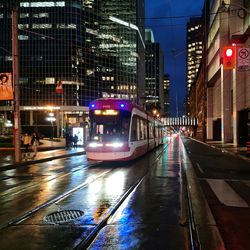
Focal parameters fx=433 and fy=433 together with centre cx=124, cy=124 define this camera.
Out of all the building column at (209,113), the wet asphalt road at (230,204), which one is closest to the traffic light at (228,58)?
the wet asphalt road at (230,204)

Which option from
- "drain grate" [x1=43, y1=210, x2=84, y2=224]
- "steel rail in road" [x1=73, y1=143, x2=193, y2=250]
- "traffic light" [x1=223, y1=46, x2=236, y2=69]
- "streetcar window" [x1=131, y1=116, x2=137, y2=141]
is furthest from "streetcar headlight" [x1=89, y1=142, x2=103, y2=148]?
"drain grate" [x1=43, y1=210, x2=84, y2=224]

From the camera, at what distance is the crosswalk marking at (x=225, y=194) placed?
11.1 m

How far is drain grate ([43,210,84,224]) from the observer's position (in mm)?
8906

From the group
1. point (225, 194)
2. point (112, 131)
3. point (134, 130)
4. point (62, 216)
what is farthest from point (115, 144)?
point (62, 216)

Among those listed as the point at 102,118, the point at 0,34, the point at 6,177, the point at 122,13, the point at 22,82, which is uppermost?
the point at 122,13

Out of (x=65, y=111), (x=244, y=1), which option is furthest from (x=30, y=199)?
(x=65, y=111)

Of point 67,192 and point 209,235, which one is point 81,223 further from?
point 67,192

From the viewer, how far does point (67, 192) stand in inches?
519

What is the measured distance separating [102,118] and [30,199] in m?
11.6

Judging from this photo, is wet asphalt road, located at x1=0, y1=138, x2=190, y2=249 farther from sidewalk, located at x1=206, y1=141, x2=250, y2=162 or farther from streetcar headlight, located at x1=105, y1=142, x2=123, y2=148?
sidewalk, located at x1=206, y1=141, x2=250, y2=162

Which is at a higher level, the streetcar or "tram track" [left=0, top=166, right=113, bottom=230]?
the streetcar

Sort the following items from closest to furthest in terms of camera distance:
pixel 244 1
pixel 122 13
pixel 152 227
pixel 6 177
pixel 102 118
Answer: pixel 152 227 < pixel 6 177 < pixel 102 118 < pixel 244 1 < pixel 122 13

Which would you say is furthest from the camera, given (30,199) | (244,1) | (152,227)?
(244,1)

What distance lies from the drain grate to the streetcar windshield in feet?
42.3
